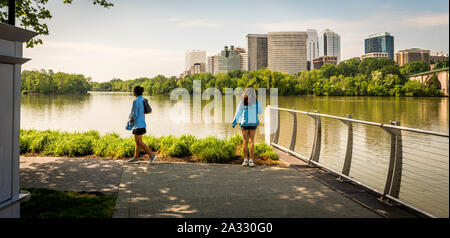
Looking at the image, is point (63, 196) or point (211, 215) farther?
point (63, 196)

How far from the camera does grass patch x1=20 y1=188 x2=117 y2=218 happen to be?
398cm

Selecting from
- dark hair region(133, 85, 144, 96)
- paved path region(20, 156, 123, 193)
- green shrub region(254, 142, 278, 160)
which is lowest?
paved path region(20, 156, 123, 193)

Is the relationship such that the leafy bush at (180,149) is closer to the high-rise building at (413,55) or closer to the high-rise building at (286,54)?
the high-rise building at (413,55)

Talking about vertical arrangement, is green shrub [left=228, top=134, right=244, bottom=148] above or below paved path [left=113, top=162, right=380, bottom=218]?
above

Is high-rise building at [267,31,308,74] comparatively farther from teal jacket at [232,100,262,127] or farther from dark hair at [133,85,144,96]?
dark hair at [133,85,144,96]

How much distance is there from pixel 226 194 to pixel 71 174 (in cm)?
330

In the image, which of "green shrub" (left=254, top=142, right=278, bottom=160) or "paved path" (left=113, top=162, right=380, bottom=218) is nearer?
"paved path" (left=113, top=162, right=380, bottom=218)

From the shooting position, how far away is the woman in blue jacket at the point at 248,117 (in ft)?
23.4

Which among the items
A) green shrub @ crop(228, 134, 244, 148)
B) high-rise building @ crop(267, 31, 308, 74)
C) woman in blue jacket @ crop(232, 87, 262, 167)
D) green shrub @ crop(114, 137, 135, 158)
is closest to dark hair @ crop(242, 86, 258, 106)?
woman in blue jacket @ crop(232, 87, 262, 167)

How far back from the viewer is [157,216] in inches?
158

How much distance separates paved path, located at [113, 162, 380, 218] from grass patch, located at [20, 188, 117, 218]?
7.7 inches
